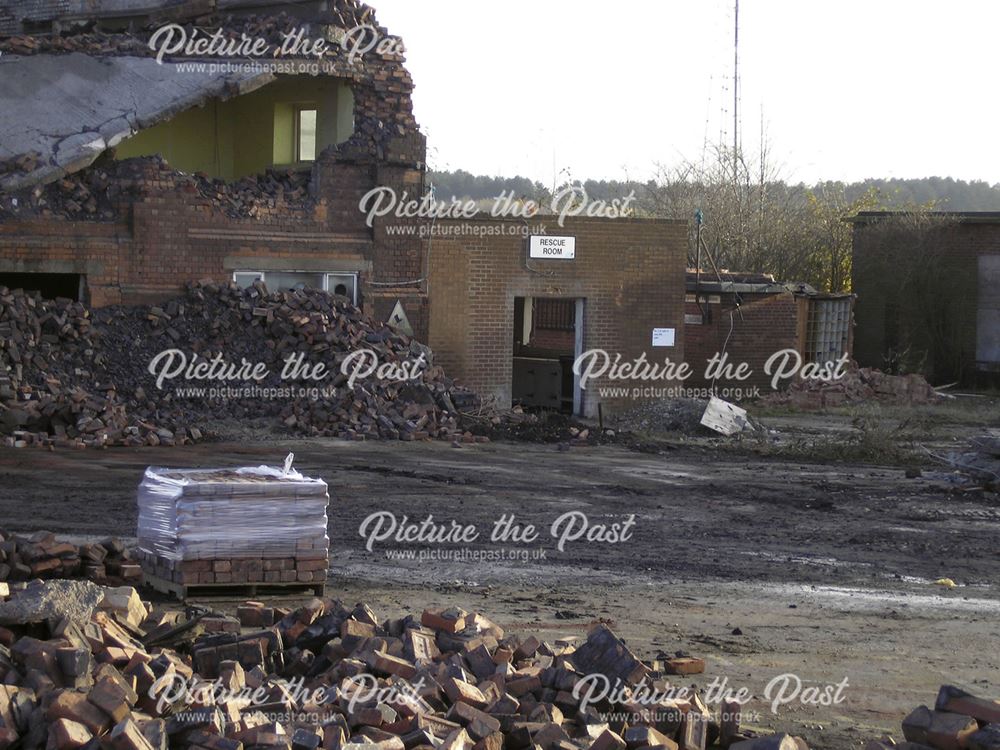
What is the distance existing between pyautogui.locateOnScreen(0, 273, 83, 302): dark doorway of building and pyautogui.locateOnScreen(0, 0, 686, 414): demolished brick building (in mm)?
37

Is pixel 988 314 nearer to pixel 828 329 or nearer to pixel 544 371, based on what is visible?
pixel 828 329

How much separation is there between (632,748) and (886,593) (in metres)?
5.43

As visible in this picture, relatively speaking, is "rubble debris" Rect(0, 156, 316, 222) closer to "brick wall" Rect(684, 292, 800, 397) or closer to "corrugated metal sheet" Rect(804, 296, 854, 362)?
"brick wall" Rect(684, 292, 800, 397)

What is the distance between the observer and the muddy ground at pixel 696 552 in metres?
8.84

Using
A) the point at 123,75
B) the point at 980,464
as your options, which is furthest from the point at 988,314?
the point at 123,75

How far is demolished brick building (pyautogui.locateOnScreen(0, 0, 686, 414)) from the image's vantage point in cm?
2111

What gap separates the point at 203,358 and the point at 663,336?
9599mm

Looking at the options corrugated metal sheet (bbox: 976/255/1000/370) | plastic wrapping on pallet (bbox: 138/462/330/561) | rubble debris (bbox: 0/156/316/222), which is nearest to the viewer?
plastic wrapping on pallet (bbox: 138/462/330/561)

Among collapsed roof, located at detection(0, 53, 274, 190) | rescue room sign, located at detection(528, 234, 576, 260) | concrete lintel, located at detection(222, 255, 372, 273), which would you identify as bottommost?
concrete lintel, located at detection(222, 255, 372, 273)

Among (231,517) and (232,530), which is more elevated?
(231,517)

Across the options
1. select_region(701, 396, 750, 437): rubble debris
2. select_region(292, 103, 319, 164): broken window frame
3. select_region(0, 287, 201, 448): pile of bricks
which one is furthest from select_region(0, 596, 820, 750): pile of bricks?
select_region(292, 103, 319, 164): broken window frame

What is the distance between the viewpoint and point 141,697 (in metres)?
6.54

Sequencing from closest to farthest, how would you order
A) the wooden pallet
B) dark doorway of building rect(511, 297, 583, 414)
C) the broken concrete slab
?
the broken concrete slab
the wooden pallet
dark doorway of building rect(511, 297, 583, 414)

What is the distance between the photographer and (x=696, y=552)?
1239cm
